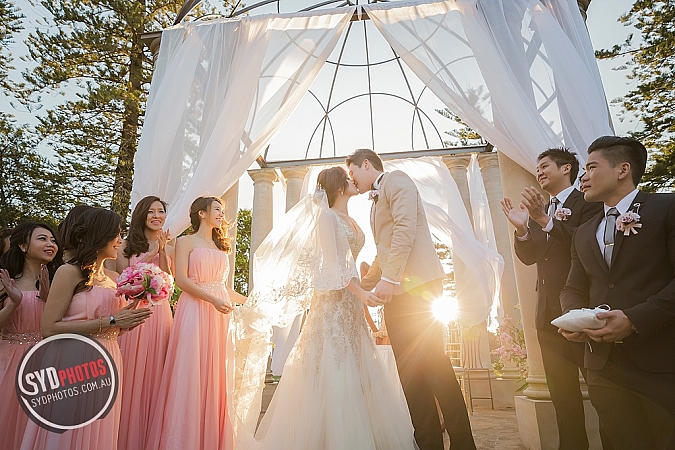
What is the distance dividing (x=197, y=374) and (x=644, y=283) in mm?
3363

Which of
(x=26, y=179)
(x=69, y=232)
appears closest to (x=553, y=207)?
(x=69, y=232)

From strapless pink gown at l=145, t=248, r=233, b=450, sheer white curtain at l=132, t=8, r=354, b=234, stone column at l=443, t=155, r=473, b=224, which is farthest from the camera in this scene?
stone column at l=443, t=155, r=473, b=224

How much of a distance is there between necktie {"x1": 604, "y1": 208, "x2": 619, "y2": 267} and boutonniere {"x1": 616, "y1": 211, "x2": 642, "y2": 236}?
0.31 ft

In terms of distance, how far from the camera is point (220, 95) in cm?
539

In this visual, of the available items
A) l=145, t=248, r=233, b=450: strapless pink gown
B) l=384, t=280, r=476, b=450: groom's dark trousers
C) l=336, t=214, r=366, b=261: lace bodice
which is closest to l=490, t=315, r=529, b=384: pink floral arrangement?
l=384, t=280, r=476, b=450: groom's dark trousers

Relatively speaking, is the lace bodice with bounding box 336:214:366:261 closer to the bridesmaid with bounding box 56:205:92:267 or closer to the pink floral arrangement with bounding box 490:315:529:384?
the bridesmaid with bounding box 56:205:92:267

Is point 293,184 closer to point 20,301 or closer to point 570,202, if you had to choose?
point 20,301

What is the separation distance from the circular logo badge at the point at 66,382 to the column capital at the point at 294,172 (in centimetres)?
805

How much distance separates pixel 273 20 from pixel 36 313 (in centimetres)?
444

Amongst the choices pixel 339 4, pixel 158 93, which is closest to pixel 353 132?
pixel 339 4

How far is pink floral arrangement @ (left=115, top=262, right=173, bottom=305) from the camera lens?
2.85 meters

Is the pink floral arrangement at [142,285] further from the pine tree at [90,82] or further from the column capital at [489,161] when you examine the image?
the pine tree at [90,82]

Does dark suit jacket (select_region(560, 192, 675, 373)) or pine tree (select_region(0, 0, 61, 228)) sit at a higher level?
pine tree (select_region(0, 0, 61, 228))

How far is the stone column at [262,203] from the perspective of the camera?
439 inches
